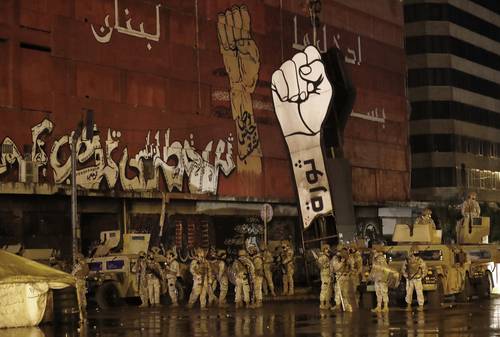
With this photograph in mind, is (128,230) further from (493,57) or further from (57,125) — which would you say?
(493,57)

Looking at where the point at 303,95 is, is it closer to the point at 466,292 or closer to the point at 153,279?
the point at 153,279

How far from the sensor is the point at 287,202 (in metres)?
63.9

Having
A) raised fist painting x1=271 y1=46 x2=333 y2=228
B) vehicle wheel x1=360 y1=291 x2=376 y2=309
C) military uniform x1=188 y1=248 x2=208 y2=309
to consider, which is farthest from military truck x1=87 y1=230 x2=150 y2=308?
vehicle wheel x1=360 y1=291 x2=376 y2=309

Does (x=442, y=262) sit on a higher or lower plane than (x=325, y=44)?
lower

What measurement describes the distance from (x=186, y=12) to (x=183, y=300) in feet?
73.3

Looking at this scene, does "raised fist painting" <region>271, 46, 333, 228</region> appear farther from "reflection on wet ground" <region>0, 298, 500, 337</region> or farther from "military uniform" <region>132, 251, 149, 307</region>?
"reflection on wet ground" <region>0, 298, 500, 337</region>

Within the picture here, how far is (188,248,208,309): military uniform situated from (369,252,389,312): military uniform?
22.7ft

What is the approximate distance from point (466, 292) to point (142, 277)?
1091 centimetres

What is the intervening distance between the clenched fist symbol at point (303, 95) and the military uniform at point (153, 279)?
6.97 metres

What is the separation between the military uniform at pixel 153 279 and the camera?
3656 cm

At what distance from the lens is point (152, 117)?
2114 inches

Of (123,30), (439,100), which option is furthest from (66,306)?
(439,100)

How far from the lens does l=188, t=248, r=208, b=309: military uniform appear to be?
3444 centimetres

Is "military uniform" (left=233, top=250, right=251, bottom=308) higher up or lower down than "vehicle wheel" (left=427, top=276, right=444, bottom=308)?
higher up
